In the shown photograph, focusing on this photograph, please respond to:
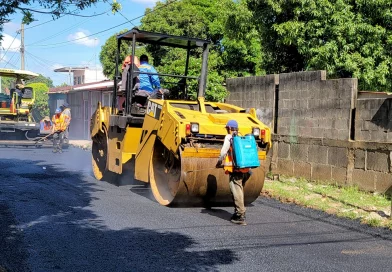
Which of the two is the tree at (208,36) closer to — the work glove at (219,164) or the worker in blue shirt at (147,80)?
the worker in blue shirt at (147,80)

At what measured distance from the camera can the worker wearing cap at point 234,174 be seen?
7582 millimetres

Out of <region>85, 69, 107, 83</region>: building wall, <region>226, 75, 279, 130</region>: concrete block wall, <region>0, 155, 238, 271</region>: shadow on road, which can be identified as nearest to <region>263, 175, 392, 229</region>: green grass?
<region>226, 75, 279, 130</region>: concrete block wall

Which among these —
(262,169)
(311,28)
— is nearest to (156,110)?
(262,169)

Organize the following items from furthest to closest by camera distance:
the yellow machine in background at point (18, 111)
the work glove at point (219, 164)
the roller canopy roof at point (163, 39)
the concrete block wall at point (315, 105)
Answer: the yellow machine in background at point (18, 111)
the concrete block wall at point (315, 105)
the roller canopy roof at point (163, 39)
the work glove at point (219, 164)

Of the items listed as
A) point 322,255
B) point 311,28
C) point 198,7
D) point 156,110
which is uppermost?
point 198,7

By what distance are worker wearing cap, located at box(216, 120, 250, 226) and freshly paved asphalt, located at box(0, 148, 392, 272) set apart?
0.75 feet

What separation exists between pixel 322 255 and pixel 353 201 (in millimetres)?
3266

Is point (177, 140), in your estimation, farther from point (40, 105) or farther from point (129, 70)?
point (40, 105)

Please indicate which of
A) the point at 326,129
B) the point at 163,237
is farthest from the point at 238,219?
the point at 326,129

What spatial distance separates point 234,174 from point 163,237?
65.2 inches

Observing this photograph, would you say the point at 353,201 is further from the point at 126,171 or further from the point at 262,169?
the point at 126,171

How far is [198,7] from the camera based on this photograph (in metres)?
23.7

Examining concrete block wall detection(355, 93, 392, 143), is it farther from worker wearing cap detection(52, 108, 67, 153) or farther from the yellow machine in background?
the yellow machine in background

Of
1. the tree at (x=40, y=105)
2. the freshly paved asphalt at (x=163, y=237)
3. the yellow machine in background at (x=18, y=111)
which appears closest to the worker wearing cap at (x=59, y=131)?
the yellow machine in background at (x=18, y=111)
